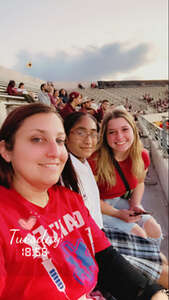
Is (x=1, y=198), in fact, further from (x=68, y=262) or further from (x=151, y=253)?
(x=151, y=253)

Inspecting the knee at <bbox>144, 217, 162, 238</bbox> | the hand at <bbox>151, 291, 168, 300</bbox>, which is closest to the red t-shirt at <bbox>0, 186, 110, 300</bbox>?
the hand at <bbox>151, 291, 168, 300</bbox>

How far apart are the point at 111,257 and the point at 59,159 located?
0.62m

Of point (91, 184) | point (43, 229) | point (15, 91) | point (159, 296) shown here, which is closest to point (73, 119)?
point (91, 184)

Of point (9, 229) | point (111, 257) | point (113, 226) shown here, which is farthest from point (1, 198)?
point (113, 226)

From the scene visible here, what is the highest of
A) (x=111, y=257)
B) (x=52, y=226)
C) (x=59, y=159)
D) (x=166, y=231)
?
(x=59, y=159)

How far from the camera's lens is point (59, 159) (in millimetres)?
878

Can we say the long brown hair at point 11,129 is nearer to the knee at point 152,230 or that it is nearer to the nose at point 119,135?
the nose at point 119,135

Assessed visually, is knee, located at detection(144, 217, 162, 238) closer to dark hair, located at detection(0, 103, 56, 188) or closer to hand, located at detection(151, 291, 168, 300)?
hand, located at detection(151, 291, 168, 300)

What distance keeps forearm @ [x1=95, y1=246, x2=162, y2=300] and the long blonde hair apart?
808 mm

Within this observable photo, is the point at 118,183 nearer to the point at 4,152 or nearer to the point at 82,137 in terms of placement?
the point at 82,137

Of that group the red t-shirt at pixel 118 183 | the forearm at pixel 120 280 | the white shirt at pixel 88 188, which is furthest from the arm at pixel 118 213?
the forearm at pixel 120 280

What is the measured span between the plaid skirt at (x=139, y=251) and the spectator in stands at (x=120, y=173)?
0.09 m

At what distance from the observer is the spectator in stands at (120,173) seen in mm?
1797

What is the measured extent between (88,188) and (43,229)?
2.16ft
